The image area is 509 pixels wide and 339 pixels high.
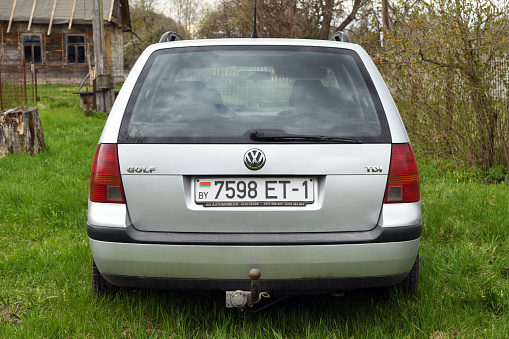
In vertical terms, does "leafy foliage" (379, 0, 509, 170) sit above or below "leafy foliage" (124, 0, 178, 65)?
below

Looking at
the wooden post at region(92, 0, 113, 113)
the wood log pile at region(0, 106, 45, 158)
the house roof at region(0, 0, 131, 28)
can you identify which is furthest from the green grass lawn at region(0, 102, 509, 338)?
the house roof at region(0, 0, 131, 28)

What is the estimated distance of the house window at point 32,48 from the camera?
33.0 m

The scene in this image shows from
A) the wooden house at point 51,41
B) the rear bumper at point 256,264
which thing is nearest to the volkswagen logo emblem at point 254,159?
the rear bumper at point 256,264

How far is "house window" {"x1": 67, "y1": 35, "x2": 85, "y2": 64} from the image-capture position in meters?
33.1

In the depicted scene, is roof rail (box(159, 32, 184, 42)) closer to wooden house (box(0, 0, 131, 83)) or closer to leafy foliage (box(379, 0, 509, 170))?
leafy foliage (box(379, 0, 509, 170))

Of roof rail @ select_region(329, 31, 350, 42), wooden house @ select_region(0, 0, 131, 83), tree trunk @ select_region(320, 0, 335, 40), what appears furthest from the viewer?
wooden house @ select_region(0, 0, 131, 83)

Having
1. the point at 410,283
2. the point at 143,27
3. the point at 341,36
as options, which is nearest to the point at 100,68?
the point at 341,36

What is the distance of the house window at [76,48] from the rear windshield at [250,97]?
1256 inches

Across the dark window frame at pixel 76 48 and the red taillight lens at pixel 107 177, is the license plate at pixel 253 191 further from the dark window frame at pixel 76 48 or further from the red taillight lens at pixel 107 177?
the dark window frame at pixel 76 48

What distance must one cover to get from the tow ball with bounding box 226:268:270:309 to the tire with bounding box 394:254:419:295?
88cm

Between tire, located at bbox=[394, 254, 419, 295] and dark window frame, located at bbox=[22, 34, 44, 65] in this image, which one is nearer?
tire, located at bbox=[394, 254, 419, 295]

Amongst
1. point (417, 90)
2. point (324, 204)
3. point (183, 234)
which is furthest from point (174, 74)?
point (417, 90)

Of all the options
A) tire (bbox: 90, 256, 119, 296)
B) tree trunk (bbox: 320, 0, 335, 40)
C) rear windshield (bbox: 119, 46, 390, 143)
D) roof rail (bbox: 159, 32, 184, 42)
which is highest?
tree trunk (bbox: 320, 0, 335, 40)

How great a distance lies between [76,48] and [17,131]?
2638 centimetres
